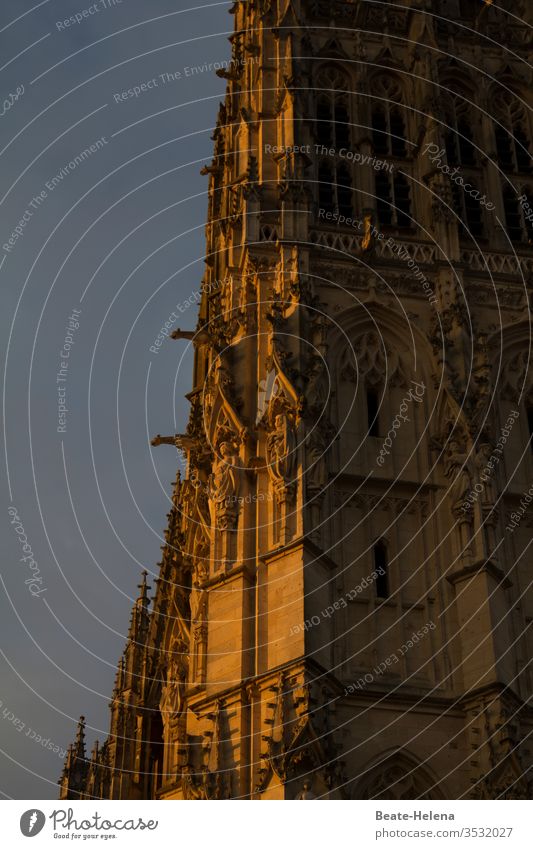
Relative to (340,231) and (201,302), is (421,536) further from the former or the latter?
(201,302)

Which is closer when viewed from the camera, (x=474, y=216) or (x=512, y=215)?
(x=474, y=216)

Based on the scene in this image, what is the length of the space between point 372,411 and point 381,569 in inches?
171

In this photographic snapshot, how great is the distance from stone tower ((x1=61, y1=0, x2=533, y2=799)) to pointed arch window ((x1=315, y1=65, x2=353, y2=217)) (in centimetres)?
8

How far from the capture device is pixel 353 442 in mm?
36156

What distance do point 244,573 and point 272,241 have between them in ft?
31.9

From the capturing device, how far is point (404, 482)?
117 ft

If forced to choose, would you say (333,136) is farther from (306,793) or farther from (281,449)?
(306,793)

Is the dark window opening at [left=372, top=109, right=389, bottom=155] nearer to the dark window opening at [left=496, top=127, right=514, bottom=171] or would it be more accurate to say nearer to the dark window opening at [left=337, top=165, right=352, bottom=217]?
the dark window opening at [left=337, top=165, right=352, bottom=217]

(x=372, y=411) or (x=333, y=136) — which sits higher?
(x=333, y=136)

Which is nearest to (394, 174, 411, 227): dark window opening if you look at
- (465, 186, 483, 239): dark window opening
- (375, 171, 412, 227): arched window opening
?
(375, 171, 412, 227): arched window opening

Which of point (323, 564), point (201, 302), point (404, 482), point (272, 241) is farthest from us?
point (201, 302)

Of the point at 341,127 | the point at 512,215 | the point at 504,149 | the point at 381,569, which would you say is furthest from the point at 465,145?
the point at 381,569

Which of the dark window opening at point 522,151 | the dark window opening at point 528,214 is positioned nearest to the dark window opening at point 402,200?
the dark window opening at point 528,214

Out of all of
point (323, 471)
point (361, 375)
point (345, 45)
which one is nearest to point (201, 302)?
point (345, 45)
